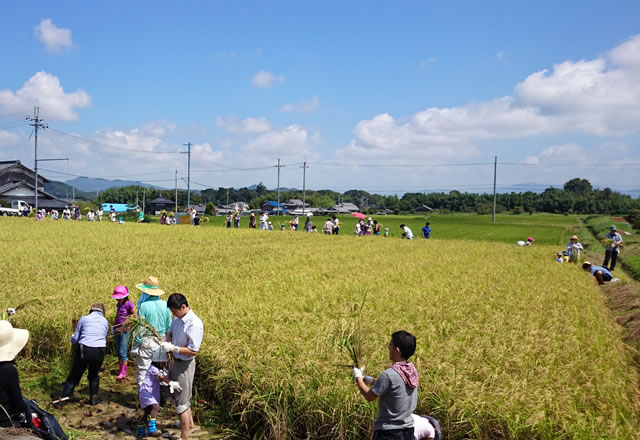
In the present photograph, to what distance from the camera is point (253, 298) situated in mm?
10000

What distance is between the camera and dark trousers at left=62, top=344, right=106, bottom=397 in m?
6.23

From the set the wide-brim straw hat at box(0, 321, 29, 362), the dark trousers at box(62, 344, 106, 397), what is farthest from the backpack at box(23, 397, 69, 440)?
the dark trousers at box(62, 344, 106, 397)

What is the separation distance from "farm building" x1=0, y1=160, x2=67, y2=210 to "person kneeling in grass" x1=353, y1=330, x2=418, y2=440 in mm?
80530

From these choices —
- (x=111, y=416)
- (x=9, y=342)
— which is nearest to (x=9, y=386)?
(x=9, y=342)

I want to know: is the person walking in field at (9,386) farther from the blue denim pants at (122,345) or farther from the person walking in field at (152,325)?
the blue denim pants at (122,345)

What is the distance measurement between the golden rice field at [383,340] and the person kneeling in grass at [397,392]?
857 millimetres

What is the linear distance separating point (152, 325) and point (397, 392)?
3.70 m

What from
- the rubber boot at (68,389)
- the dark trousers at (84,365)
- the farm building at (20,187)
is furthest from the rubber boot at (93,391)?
the farm building at (20,187)

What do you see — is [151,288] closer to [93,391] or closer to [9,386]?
[93,391]

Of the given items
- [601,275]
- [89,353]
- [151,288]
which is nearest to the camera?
[89,353]

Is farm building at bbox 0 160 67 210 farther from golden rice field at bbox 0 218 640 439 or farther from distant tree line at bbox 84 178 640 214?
golden rice field at bbox 0 218 640 439

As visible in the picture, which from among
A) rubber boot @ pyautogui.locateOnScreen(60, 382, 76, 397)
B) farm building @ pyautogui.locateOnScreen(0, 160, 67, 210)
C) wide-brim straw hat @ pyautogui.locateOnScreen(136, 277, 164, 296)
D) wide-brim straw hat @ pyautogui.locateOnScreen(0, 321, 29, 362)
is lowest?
rubber boot @ pyautogui.locateOnScreen(60, 382, 76, 397)

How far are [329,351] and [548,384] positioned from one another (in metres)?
2.60

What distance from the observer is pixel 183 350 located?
529 centimetres
